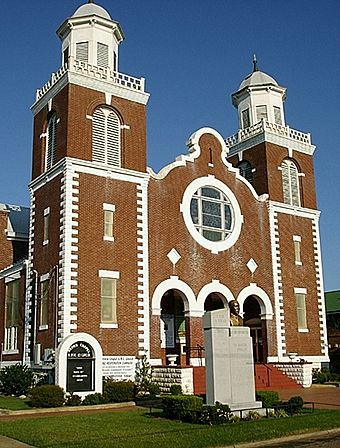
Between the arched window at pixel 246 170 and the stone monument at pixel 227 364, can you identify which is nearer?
the stone monument at pixel 227 364

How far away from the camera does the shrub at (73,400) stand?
2414 cm

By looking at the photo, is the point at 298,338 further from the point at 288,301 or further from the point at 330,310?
the point at 330,310

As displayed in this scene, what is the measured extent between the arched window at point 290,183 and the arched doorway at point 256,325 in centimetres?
741

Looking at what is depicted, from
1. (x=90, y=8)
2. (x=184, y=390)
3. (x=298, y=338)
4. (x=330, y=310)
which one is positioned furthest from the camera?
(x=330, y=310)

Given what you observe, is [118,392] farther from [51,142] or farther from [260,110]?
[260,110]

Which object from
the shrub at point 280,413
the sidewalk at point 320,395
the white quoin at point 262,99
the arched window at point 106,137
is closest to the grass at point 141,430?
the shrub at point 280,413

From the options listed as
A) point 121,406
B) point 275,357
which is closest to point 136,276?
point 121,406

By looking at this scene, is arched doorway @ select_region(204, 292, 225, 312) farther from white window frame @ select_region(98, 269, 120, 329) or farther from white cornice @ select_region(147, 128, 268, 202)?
white window frame @ select_region(98, 269, 120, 329)

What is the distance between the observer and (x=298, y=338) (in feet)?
123

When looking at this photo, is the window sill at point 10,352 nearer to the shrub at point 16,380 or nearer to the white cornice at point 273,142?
the shrub at point 16,380

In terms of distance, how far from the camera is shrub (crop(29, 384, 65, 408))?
2303cm

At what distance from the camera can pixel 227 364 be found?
64.0 ft

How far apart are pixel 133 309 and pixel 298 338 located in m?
12.9

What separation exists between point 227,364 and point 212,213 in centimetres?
1704
